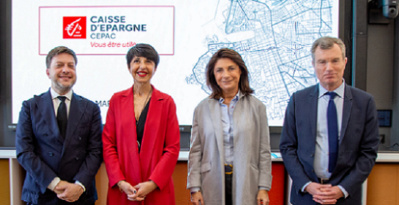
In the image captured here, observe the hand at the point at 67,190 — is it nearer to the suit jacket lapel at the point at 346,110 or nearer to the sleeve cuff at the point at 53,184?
the sleeve cuff at the point at 53,184

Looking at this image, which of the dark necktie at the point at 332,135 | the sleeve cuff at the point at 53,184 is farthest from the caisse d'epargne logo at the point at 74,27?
the dark necktie at the point at 332,135

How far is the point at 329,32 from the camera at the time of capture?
103 inches

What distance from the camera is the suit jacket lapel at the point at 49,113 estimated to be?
163cm

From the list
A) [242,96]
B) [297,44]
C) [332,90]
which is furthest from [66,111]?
[297,44]

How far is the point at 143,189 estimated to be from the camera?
155cm

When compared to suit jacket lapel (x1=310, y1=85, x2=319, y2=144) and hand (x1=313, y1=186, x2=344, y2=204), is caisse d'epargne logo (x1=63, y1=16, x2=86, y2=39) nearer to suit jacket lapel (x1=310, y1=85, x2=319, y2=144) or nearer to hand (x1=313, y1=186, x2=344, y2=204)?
suit jacket lapel (x1=310, y1=85, x2=319, y2=144)

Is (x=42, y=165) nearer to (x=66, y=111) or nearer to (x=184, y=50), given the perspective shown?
(x=66, y=111)

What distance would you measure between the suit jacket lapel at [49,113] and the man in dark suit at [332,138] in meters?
1.48

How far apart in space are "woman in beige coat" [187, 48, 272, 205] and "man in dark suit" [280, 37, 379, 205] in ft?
0.71

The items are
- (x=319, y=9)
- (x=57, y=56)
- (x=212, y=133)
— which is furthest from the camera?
(x=319, y=9)

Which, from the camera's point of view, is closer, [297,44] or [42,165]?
[42,165]

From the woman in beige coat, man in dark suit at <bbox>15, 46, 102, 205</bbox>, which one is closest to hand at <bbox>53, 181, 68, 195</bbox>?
man in dark suit at <bbox>15, 46, 102, 205</bbox>

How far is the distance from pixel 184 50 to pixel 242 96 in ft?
3.99

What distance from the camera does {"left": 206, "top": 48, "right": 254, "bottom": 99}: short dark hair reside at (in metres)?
1.60
